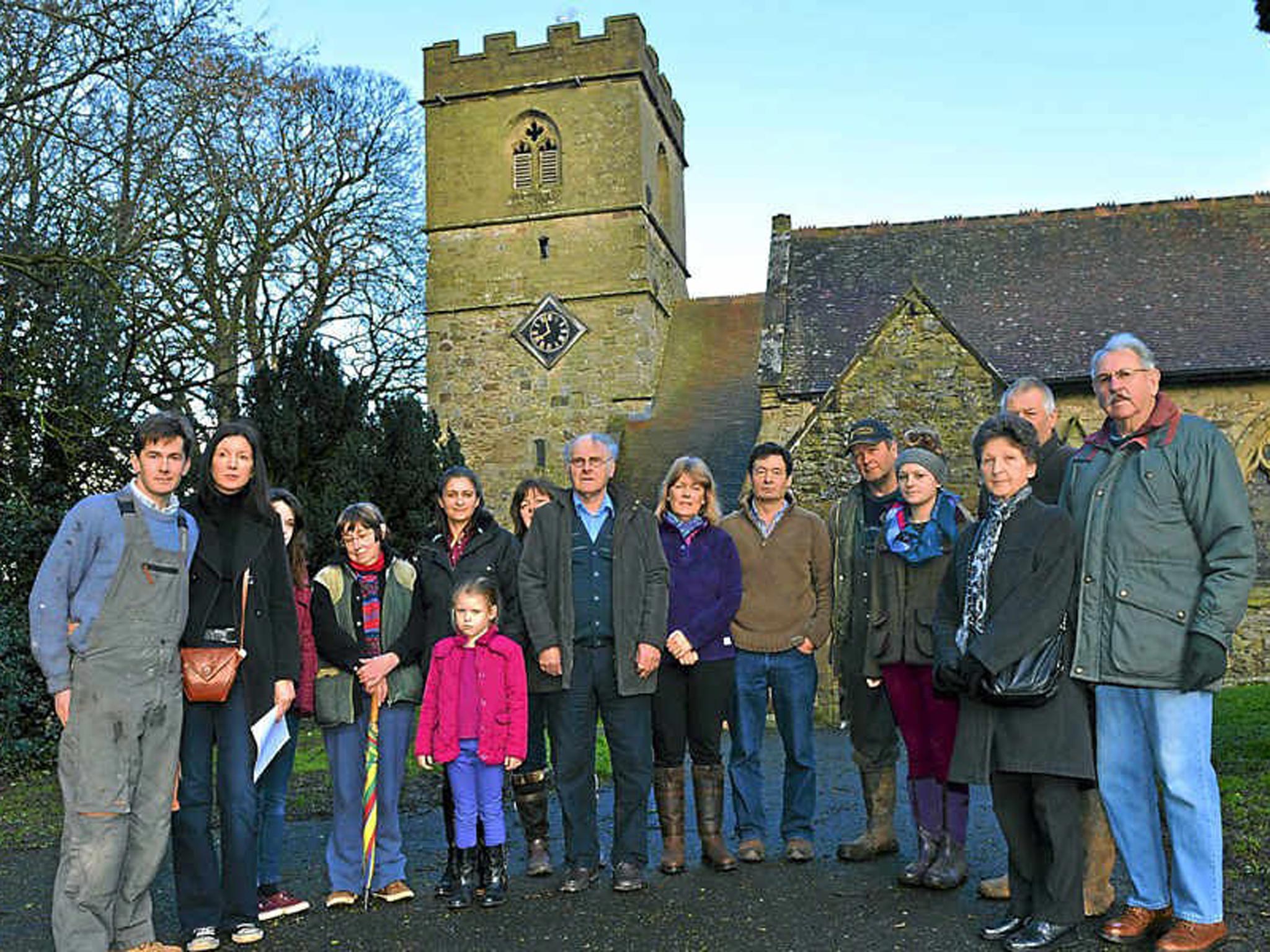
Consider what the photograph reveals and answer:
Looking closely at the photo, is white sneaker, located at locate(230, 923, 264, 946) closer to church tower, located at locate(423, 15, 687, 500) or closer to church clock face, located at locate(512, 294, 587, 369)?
church tower, located at locate(423, 15, 687, 500)

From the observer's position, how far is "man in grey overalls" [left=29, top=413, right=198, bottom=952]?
13.5 ft

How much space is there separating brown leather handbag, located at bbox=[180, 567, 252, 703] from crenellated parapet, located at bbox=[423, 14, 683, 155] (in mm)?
21522

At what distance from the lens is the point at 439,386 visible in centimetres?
2422

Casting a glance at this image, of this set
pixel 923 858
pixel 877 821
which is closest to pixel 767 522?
pixel 877 821

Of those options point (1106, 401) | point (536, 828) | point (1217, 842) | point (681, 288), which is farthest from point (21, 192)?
point (681, 288)

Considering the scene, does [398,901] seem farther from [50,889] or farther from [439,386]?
[439,386]

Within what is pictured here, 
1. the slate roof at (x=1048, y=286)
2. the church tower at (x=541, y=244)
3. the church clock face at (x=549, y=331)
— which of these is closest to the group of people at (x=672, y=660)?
the slate roof at (x=1048, y=286)

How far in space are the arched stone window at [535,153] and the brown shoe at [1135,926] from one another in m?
21.9

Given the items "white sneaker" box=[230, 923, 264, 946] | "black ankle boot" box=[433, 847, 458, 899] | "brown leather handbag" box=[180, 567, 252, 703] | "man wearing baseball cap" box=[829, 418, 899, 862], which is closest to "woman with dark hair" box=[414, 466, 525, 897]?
"black ankle boot" box=[433, 847, 458, 899]

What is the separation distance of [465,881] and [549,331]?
19.5 m

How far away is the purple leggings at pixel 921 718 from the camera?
502 centimetres

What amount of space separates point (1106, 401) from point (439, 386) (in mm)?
20828

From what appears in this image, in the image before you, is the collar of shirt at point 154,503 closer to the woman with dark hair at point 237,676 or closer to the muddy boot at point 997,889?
the woman with dark hair at point 237,676

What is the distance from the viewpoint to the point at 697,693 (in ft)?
17.8
